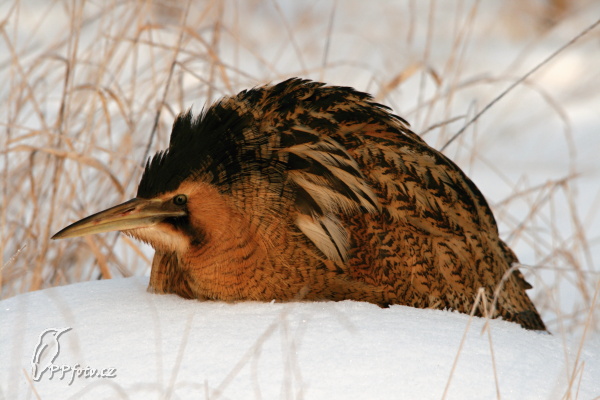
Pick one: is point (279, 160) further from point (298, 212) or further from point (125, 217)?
point (125, 217)

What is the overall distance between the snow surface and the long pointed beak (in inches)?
8.8

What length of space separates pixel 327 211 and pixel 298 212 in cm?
9

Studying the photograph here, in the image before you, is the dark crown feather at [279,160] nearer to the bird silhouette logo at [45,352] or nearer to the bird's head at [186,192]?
the bird's head at [186,192]

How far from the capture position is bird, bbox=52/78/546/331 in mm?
2650

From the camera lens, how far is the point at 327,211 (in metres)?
2.73

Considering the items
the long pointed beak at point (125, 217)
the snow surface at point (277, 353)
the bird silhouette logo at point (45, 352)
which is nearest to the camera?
the snow surface at point (277, 353)

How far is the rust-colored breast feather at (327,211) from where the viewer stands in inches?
105

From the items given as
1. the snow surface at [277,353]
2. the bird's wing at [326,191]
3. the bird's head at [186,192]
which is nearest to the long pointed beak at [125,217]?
the bird's head at [186,192]

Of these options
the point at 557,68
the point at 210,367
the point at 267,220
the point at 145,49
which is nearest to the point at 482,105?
the point at 557,68

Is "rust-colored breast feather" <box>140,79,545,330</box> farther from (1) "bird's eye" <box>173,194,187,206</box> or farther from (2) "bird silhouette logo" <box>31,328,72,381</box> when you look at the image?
(2) "bird silhouette logo" <box>31,328,72,381</box>

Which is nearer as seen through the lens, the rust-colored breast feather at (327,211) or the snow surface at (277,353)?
the snow surface at (277,353)

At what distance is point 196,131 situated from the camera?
2.70m

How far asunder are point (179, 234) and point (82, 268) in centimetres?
178

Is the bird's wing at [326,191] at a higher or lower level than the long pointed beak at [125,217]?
higher
